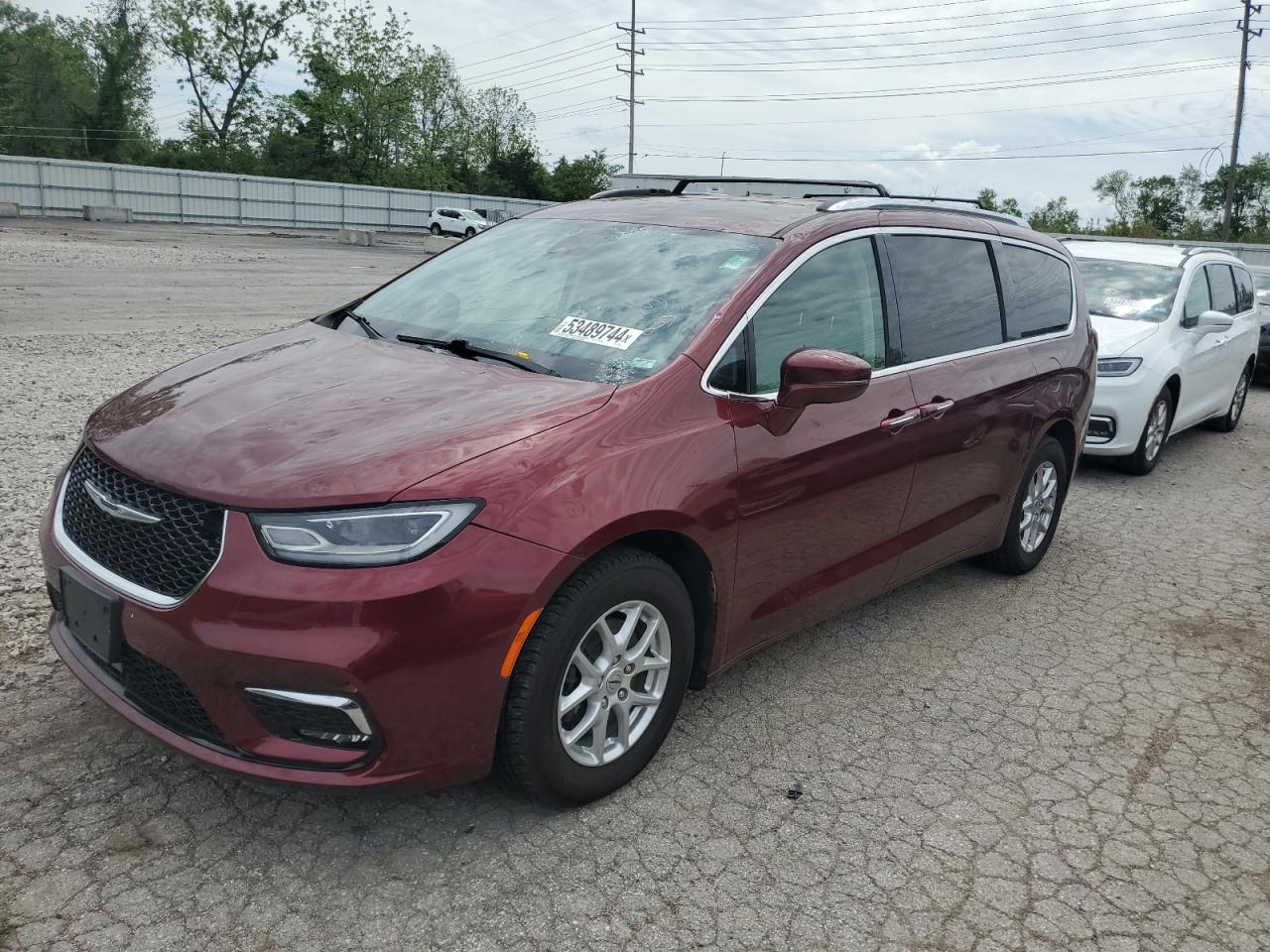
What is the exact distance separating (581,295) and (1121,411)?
216 inches

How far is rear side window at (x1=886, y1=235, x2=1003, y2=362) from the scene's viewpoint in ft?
13.8

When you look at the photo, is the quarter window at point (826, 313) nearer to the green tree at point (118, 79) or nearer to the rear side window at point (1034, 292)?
the rear side window at point (1034, 292)

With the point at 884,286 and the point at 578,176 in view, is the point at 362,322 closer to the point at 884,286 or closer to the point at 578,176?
the point at 884,286

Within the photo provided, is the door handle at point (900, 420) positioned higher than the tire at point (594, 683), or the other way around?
the door handle at point (900, 420)

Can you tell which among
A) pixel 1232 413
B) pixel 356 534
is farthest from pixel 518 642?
pixel 1232 413

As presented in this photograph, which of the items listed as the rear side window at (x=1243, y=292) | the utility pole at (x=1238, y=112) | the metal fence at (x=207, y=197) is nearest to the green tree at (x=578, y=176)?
the metal fence at (x=207, y=197)

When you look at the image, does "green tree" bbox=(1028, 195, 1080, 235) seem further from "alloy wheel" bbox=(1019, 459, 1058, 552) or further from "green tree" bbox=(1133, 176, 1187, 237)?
"alloy wheel" bbox=(1019, 459, 1058, 552)

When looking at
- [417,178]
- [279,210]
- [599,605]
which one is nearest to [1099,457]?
[599,605]

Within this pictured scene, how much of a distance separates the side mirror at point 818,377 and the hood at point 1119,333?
17.1 feet

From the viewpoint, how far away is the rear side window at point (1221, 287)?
939cm

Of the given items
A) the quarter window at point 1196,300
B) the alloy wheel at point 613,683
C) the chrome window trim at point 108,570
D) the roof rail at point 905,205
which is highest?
the roof rail at point 905,205

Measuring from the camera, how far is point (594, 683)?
9.94 ft

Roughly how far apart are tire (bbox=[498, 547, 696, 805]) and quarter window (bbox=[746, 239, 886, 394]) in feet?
2.71

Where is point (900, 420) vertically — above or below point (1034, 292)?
below
